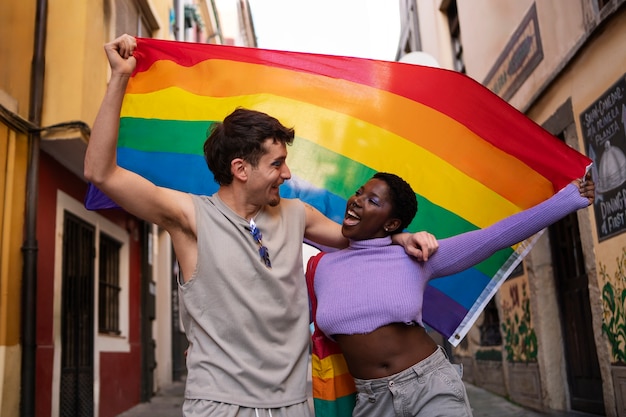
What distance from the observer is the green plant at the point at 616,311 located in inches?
225

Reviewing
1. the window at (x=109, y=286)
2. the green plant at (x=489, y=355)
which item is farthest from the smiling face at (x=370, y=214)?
the green plant at (x=489, y=355)

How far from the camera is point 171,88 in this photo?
11.8 ft

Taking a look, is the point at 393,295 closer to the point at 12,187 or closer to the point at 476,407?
the point at 12,187

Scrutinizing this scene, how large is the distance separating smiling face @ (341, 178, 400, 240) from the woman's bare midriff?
1.42ft

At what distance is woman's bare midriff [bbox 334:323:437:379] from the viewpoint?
272cm

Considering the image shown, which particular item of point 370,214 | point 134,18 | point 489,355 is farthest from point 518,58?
point 370,214

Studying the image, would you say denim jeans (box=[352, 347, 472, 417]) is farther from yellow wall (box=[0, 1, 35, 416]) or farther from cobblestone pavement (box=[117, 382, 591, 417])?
cobblestone pavement (box=[117, 382, 591, 417])

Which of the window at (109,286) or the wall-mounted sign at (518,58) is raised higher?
the wall-mounted sign at (518,58)

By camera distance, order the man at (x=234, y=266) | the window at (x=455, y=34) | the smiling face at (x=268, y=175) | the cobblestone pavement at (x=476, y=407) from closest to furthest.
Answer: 1. the man at (x=234, y=266)
2. the smiling face at (x=268, y=175)
3. the cobblestone pavement at (x=476, y=407)
4. the window at (x=455, y=34)

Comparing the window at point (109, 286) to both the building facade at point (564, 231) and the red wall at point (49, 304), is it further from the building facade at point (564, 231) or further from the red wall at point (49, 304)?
the building facade at point (564, 231)

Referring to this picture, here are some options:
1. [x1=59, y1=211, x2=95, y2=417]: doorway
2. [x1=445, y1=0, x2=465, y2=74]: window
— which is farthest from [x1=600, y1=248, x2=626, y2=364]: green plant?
[x1=445, y1=0, x2=465, y2=74]: window

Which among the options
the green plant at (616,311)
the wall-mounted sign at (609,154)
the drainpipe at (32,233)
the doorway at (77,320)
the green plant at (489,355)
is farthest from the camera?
the green plant at (489,355)

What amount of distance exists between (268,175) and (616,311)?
452 cm

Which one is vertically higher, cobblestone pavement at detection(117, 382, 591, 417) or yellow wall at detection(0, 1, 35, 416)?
yellow wall at detection(0, 1, 35, 416)
